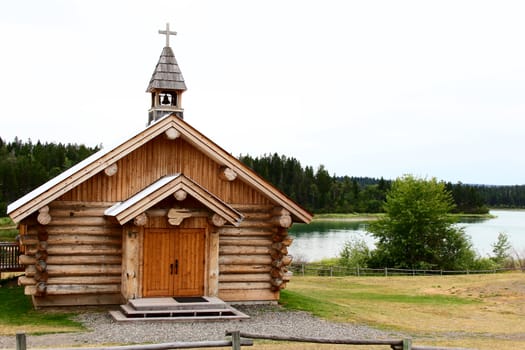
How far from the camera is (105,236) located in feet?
71.2

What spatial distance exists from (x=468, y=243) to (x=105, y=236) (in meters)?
42.1

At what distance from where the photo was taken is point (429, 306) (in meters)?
28.2

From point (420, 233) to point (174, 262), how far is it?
39671 mm

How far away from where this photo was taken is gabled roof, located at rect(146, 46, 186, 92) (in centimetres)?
2434

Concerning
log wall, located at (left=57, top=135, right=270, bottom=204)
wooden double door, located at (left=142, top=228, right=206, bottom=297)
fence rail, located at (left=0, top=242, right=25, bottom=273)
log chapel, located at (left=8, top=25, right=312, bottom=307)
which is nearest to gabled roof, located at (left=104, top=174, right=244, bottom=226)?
log chapel, located at (left=8, top=25, right=312, bottom=307)

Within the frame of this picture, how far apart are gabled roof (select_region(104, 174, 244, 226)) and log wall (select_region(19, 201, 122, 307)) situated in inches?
28.6

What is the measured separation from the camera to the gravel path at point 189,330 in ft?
55.0

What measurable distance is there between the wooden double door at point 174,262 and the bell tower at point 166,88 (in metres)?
4.51

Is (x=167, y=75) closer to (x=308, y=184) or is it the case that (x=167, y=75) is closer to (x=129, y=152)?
(x=129, y=152)

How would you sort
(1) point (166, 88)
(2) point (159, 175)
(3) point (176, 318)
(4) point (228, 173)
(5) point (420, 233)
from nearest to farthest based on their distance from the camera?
(3) point (176, 318), (2) point (159, 175), (4) point (228, 173), (1) point (166, 88), (5) point (420, 233)

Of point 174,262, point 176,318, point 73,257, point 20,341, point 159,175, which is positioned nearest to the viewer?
point 20,341

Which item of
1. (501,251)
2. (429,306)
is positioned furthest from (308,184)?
(429,306)

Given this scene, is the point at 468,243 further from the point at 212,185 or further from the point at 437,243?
the point at 212,185

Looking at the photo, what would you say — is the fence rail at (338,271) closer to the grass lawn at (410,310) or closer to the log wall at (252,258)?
the grass lawn at (410,310)
